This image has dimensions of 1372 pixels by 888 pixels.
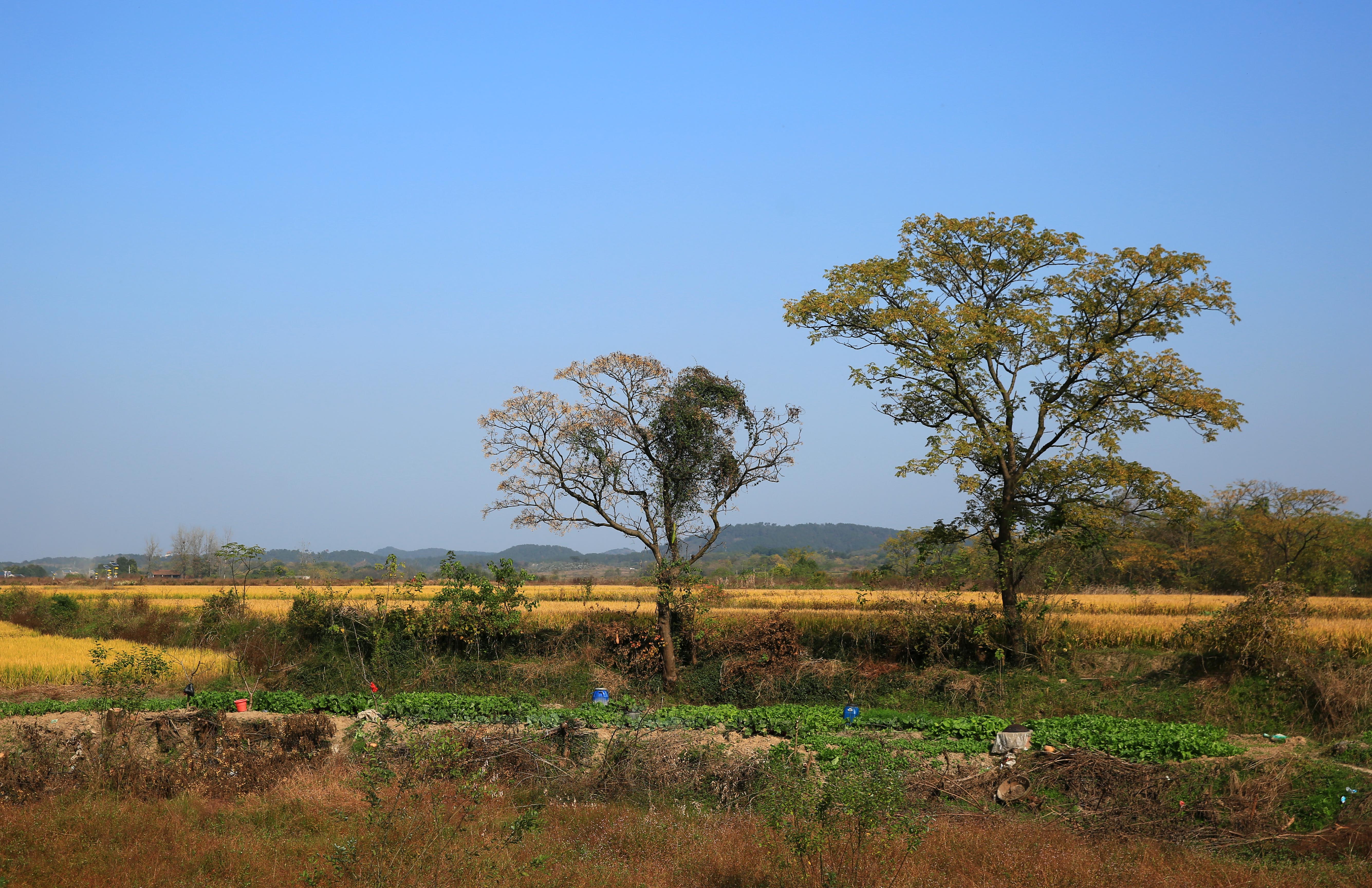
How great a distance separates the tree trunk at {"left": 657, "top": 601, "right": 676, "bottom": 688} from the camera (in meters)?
20.5

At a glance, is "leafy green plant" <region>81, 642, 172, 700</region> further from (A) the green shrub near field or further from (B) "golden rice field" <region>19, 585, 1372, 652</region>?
(B) "golden rice field" <region>19, 585, 1372, 652</region>

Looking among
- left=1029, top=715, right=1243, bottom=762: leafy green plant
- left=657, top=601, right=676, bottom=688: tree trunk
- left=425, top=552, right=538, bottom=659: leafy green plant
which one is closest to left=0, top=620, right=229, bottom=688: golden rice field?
left=425, top=552, right=538, bottom=659: leafy green plant

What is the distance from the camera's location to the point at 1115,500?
18953mm

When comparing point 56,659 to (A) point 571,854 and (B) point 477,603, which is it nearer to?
(B) point 477,603

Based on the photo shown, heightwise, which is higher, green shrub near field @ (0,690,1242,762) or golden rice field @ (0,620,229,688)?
golden rice field @ (0,620,229,688)

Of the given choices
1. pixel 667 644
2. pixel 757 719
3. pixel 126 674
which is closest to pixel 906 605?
pixel 667 644

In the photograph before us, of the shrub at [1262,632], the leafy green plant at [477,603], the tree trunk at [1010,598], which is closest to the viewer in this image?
the shrub at [1262,632]

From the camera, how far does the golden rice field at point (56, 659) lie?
21906 mm

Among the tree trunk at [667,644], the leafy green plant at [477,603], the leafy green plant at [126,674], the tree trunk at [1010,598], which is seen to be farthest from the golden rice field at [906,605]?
the leafy green plant at [126,674]

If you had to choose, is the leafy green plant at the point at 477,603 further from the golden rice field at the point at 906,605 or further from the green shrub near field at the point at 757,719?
the green shrub near field at the point at 757,719

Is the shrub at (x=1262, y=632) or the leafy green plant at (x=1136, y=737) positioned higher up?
the shrub at (x=1262, y=632)

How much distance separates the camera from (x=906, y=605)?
20797 millimetres

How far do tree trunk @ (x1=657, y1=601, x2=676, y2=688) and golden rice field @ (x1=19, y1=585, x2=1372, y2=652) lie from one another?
1501mm

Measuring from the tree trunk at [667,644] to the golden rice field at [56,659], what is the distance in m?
12.7
